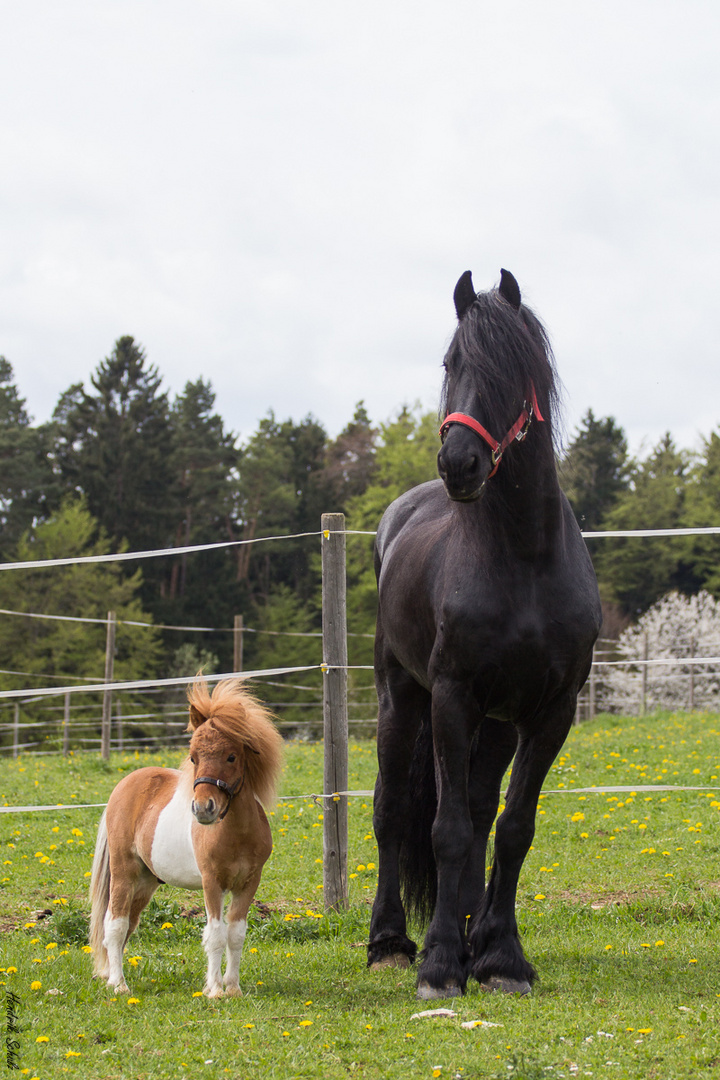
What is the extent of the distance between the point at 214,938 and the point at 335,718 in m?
2.09

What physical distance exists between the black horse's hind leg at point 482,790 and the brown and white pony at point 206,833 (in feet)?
3.26

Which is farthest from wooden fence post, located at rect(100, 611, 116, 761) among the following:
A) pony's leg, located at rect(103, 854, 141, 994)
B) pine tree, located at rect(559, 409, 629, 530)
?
pine tree, located at rect(559, 409, 629, 530)

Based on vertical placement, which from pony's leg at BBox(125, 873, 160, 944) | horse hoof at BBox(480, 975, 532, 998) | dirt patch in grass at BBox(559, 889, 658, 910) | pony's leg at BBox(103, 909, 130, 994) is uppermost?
pony's leg at BBox(125, 873, 160, 944)

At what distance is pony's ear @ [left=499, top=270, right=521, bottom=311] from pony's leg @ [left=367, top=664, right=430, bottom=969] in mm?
1885

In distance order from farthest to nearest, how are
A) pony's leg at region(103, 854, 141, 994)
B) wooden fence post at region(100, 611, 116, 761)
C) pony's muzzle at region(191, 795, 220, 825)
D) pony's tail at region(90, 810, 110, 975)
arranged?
1. wooden fence post at region(100, 611, 116, 761)
2. pony's tail at region(90, 810, 110, 975)
3. pony's leg at region(103, 854, 141, 994)
4. pony's muzzle at region(191, 795, 220, 825)

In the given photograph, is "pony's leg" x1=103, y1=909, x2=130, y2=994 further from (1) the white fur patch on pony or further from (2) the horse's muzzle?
(2) the horse's muzzle

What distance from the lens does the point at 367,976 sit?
14.2 ft

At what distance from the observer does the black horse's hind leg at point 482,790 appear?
14.7ft

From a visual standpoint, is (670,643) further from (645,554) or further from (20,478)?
(20,478)

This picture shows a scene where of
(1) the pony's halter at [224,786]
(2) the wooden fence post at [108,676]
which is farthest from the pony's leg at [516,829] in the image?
(2) the wooden fence post at [108,676]

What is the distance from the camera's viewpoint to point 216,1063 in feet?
9.86

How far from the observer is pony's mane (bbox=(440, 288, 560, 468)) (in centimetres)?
368

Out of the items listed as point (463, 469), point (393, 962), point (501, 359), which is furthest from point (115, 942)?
point (501, 359)

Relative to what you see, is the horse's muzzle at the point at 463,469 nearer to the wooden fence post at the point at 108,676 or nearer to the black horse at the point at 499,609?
the black horse at the point at 499,609
